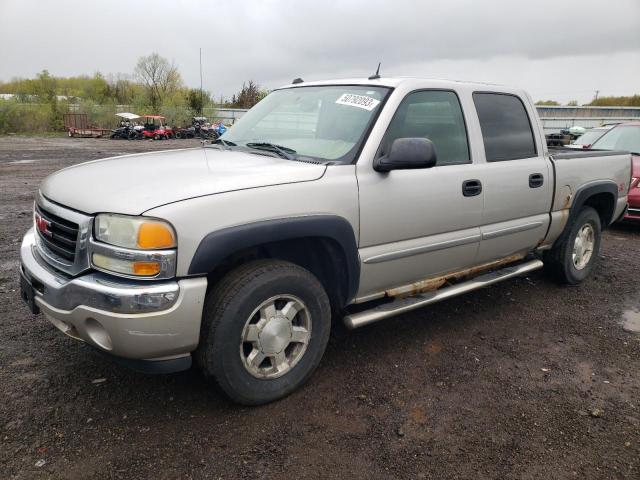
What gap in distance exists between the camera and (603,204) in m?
5.22

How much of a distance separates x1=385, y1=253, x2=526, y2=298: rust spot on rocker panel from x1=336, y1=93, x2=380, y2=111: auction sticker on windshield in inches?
47.9

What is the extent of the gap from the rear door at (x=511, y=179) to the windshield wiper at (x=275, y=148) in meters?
1.44

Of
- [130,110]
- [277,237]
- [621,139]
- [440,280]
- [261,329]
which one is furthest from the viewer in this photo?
[130,110]

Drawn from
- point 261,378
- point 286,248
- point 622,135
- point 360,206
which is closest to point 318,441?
point 261,378

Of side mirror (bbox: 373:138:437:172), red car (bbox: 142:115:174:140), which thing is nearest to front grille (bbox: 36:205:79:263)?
side mirror (bbox: 373:138:437:172)

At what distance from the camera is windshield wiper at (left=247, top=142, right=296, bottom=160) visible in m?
3.16

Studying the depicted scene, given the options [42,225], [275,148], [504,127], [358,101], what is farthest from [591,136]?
[42,225]

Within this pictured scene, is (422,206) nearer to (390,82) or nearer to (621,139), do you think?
(390,82)

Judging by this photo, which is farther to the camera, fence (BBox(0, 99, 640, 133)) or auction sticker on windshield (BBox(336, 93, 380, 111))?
fence (BBox(0, 99, 640, 133))

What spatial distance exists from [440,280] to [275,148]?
4.96 ft

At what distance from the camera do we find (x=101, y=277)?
2.34m

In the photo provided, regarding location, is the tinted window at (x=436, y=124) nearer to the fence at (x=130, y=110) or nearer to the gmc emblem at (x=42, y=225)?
the gmc emblem at (x=42, y=225)

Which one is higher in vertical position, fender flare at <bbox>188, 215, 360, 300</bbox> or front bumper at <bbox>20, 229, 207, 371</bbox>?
fender flare at <bbox>188, 215, 360, 300</bbox>

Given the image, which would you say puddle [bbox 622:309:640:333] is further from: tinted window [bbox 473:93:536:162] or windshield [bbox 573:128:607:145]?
windshield [bbox 573:128:607:145]
